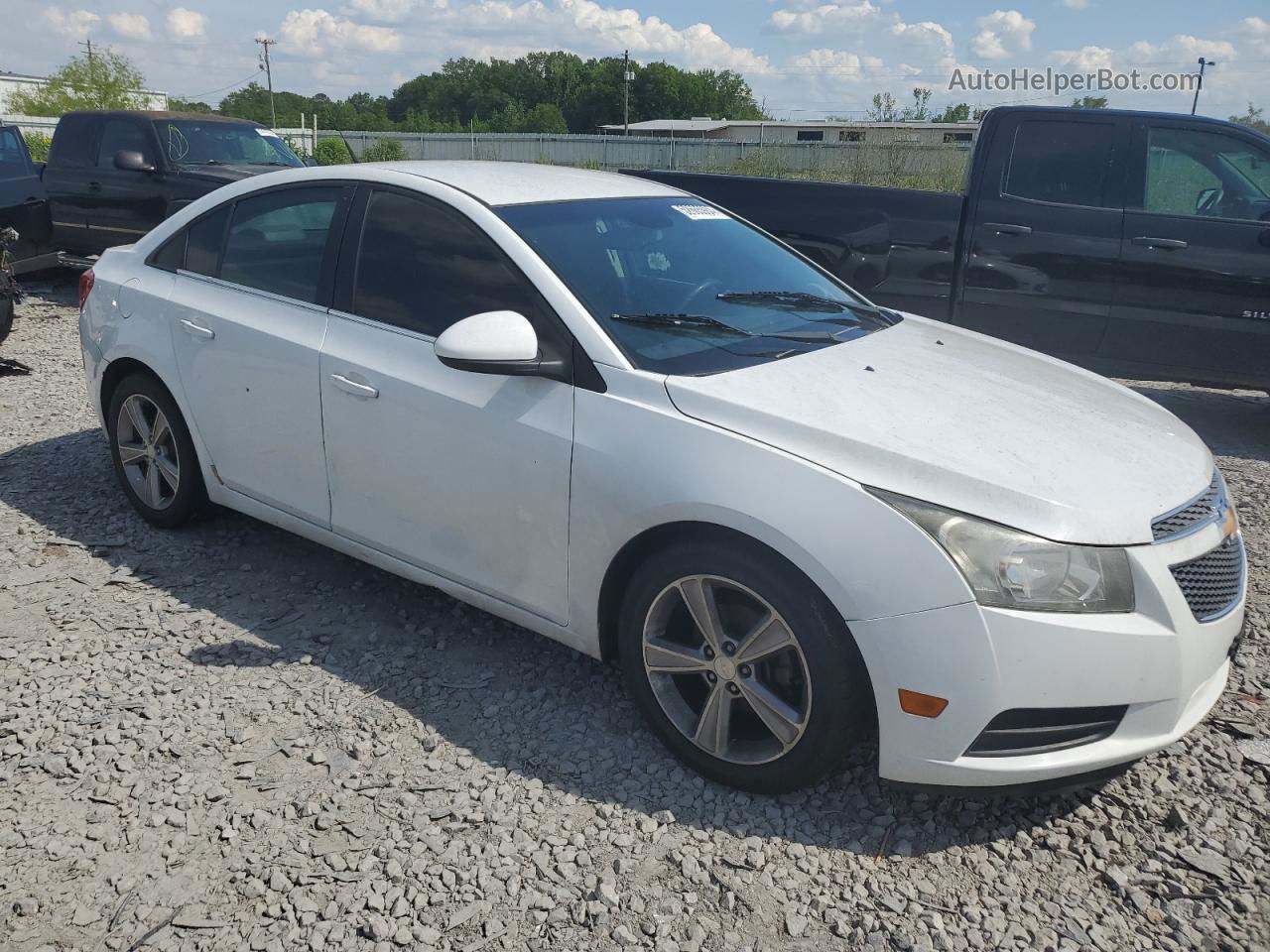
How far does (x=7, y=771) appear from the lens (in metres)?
2.97

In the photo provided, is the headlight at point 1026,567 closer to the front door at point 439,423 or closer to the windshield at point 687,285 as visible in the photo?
the windshield at point 687,285

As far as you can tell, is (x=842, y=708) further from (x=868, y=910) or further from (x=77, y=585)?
(x=77, y=585)

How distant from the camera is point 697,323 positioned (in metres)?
3.28

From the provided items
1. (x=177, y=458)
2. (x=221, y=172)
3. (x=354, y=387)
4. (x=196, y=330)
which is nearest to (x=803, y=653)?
(x=354, y=387)

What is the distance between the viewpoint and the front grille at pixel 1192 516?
2617 mm

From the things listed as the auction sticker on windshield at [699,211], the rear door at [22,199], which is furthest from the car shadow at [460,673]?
the rear door at [22,199]

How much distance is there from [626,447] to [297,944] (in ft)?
4.92

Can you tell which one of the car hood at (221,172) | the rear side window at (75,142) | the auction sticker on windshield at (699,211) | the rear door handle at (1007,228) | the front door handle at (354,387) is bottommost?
the front door handle at (354,387)

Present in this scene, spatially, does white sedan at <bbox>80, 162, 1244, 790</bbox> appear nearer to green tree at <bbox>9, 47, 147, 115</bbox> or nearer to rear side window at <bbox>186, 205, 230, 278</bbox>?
rear side window at <bbox>186, 205, 230, 278</bbox>

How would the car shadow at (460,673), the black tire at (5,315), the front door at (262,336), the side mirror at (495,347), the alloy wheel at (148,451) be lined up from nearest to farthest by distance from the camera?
1. the car shadow at (460,673)
2. the side mirror at (495,347)
3. the front door at (262,336)
4. the alloy wheel at (148,451)
5. the black tire at (5,315)

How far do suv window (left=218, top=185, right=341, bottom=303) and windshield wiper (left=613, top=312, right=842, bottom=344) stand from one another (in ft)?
4.44

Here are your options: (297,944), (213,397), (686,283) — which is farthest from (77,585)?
(686,283)

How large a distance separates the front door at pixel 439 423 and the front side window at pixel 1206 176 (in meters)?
5.03

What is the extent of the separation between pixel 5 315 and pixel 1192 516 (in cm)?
790
